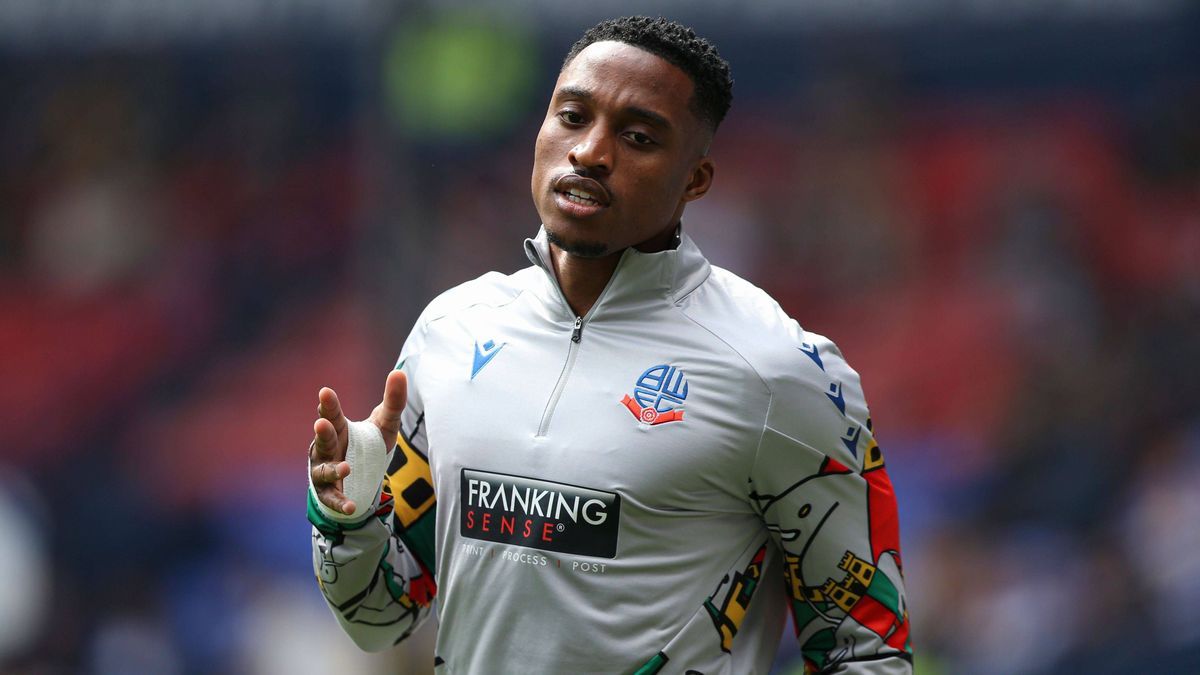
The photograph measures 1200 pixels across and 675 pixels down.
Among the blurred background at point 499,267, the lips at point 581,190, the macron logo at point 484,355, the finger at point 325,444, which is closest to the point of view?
the finger at point 325,444

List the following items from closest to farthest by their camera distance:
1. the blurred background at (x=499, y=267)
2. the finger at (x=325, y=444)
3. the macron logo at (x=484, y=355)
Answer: the finger at (x=325, y=444)
the macron logo at (x=484, y=355)
the blurred background at (x=499, y=267)

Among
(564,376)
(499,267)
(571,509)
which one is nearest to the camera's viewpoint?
(571,509)

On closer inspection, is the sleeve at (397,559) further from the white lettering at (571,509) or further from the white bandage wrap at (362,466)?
the white lettering at (571,509)

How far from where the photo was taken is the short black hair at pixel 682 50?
9.48 ft

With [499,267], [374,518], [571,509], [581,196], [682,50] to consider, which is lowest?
[499,267]

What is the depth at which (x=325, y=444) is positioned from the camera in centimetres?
278

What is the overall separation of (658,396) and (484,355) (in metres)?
0.35

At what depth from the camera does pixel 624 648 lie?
276cm

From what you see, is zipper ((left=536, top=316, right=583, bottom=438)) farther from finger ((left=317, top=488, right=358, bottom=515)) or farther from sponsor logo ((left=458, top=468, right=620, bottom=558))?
finger ((left=317, top=488, right=358, bottom=515))

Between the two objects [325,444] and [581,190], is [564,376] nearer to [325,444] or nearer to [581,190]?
[581,190]

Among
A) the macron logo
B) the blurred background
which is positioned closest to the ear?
the macron logo

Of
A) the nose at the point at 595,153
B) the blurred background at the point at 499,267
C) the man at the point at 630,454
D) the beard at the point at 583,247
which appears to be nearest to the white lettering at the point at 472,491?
the man at the point at 630,454

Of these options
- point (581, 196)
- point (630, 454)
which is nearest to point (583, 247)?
point (581, 196)

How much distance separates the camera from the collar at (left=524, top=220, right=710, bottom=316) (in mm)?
2916
